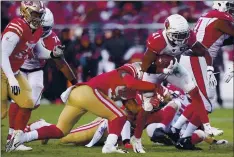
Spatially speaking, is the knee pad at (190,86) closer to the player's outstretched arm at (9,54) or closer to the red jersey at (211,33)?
the red jersey at (211,33)

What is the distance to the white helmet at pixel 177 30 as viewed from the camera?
9.26 meters

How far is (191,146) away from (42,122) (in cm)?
180

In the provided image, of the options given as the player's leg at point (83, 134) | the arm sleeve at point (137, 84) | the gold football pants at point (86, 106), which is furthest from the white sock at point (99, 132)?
the arm sleeve at point (137, 84)

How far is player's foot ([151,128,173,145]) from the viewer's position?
33.9 ft

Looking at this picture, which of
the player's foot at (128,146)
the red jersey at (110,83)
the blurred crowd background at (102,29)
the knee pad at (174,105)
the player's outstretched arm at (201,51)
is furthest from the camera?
the blurred crowd background at (102,29)

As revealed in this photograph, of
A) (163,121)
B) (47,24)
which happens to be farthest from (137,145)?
(47,24)

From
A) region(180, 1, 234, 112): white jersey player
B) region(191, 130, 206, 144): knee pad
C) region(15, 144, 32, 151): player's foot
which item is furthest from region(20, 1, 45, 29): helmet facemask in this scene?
region(191, 130, 206, 144): knee pad

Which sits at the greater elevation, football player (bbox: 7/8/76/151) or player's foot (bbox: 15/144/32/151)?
football player (bbox: 7/8/76/151)

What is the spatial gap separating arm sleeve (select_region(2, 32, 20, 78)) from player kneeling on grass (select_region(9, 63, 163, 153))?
2.24 feet

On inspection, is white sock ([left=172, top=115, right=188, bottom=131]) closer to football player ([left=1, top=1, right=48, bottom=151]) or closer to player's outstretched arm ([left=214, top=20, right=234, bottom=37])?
player's outstretched arm ([left=214, top=20, right=234, bottom=37])

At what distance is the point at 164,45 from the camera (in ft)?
30.7

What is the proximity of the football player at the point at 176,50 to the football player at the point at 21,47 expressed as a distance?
1.26m

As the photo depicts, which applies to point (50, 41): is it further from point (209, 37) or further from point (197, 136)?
point (197, 136)

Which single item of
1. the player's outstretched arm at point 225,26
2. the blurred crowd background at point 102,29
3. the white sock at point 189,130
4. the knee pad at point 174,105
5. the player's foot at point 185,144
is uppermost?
the player's outstretched arm at point 225,26
